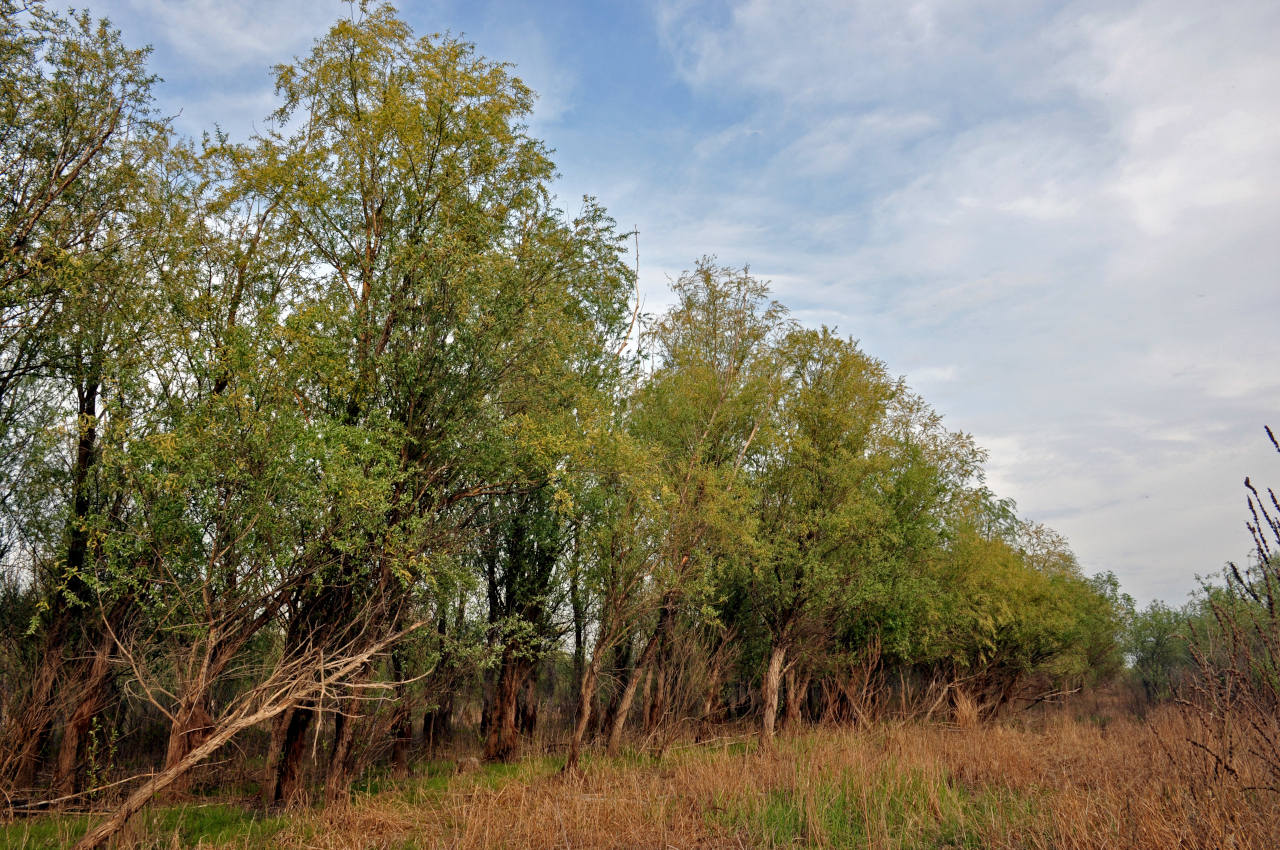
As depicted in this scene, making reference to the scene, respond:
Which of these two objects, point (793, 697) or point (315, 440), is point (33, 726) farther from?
point (793, 697)

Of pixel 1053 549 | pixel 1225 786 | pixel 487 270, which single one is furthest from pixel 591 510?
pixel 1053 549

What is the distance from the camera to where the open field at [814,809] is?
755 cm

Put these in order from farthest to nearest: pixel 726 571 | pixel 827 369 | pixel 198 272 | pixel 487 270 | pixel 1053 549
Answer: pixel 1053 549 < pixel 827 369 < pixel 726 571 < pixel 198 272 < pixel 487 270

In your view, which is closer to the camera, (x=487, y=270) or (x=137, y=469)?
(x=137, y=469)

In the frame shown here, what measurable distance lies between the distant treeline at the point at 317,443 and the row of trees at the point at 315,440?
0.27 feet

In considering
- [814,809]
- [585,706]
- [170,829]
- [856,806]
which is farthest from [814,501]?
[170,829]

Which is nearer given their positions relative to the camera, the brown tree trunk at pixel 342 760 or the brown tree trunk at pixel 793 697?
the brown tree trunk at pixel 342 760

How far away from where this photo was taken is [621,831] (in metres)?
10.5

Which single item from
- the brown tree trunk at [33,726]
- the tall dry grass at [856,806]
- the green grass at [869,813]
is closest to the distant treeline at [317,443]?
the brown tree trunk at [33,726]

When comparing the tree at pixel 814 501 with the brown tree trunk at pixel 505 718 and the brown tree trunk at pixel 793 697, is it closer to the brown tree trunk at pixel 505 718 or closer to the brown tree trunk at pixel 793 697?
the brown tree trunk at pixel 793 697

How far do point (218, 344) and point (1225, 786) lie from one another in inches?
641

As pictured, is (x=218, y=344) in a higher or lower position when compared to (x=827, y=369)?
lower

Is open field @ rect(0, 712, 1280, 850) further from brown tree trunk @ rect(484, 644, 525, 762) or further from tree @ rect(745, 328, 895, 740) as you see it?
tree @ rect(745, 328, 895, 740)

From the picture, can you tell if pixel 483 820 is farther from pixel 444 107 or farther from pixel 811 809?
pixel 444 107
